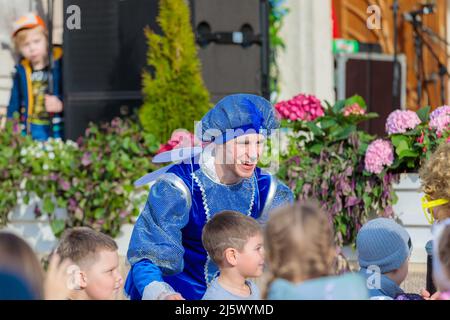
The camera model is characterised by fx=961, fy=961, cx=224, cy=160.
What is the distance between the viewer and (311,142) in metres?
6.13

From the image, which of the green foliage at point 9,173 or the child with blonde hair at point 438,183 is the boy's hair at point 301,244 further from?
the green foliage at point 9,173

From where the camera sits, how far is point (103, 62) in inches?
316

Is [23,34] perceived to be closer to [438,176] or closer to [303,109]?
[303,109]

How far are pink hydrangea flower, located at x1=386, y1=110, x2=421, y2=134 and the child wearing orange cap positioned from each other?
326 cm

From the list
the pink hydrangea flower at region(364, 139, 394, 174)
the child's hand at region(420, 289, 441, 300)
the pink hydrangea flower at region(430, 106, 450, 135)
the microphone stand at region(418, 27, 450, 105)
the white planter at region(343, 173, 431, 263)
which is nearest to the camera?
the child's hand at region(420, 289, 441, 300)

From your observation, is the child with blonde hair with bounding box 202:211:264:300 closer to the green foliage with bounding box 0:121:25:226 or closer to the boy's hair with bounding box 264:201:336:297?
the boy's hair with bounding box 264:201:336:297

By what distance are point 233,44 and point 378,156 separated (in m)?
2.71

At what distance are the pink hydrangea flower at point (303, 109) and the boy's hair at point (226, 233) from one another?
294 centimetres

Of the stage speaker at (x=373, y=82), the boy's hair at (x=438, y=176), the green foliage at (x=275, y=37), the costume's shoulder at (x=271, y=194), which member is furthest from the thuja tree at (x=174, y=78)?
the boy's hair at (x=438, y=176)

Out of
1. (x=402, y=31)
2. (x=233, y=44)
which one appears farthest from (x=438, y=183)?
(x=402, y=31)

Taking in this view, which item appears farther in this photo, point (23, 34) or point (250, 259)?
point (23, 34)

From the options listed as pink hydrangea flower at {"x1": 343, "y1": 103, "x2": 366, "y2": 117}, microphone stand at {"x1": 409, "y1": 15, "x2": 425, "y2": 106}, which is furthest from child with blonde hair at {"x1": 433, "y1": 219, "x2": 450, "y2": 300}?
microphone stand at {"x1": 409, "y1": 15, "x2": 425, "y2": 106}

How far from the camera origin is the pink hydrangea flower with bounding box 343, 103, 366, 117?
6.09m

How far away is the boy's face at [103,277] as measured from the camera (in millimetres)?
3195
